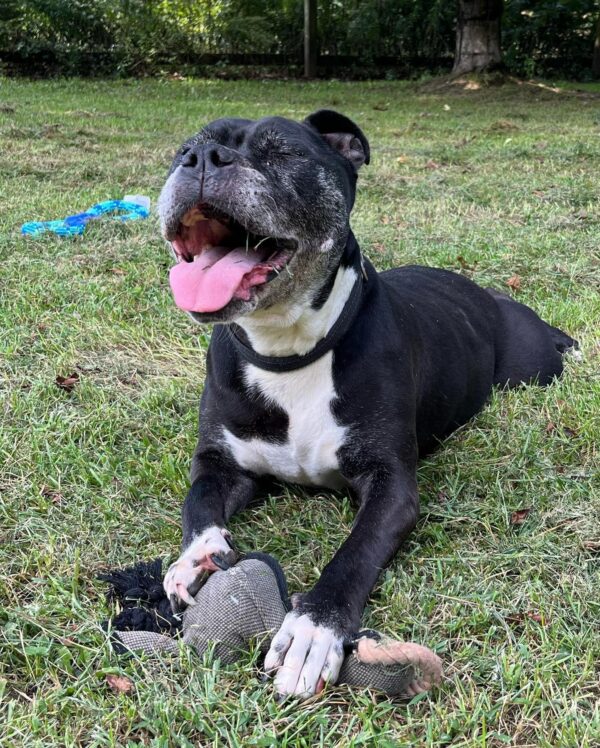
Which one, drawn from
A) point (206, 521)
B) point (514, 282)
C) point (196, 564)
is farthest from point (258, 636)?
point (514, 282)

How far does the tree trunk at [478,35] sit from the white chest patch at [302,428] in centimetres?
1708

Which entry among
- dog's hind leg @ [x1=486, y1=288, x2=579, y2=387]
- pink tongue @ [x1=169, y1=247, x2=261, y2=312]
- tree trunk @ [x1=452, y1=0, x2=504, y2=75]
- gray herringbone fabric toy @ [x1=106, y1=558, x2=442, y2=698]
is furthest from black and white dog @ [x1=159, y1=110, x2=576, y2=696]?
tree trunk @ [x1=452, y1=0, x2=504, y2=75]

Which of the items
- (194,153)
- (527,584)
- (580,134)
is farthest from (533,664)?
(580,134)

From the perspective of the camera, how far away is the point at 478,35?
59.6ft

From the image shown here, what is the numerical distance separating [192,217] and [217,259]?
0.55 feet

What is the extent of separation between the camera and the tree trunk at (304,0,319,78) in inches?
844

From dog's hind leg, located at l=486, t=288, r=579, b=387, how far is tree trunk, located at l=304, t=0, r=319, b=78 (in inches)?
748

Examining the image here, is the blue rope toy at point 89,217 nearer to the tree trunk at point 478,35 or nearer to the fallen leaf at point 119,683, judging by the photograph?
the fallen leaf at point 119,683

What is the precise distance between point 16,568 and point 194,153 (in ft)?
5.00

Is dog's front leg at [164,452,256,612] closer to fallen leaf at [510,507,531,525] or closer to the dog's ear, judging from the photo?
fallen leaf at [510,507,531,525]

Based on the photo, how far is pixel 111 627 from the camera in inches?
95.0

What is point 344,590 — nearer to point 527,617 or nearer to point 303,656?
point 303,656

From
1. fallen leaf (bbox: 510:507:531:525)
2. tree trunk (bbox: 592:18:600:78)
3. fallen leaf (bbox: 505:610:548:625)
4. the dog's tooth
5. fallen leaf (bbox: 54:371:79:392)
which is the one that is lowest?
fallen leaf (bbox: 505:610:548:625)

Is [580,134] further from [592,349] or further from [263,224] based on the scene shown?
[263,224]
